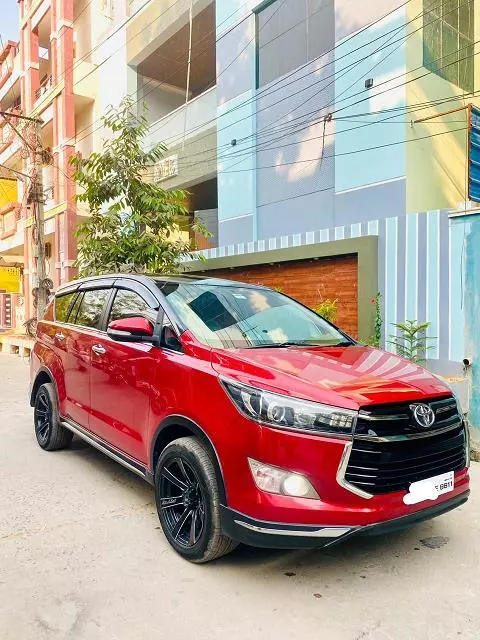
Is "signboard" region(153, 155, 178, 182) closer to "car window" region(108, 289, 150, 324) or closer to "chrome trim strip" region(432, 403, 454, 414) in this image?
"car window" region(108, 289, 150, 324)

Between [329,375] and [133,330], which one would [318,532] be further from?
[133,330]

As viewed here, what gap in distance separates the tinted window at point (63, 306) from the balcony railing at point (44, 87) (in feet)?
54.2

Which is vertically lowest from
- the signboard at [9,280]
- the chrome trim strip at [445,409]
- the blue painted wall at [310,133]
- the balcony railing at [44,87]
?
the chrome trim strip at [445,409]

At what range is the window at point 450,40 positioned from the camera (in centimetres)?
836

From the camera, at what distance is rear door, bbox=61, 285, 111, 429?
4.21m

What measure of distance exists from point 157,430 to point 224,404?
72 cm

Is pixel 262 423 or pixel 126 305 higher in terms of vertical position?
pixel 126 305

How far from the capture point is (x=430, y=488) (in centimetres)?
264

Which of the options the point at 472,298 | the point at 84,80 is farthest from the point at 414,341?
the point at 84,80

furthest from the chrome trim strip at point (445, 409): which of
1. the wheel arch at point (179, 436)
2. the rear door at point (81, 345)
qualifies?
the rear door at point (81, 345)

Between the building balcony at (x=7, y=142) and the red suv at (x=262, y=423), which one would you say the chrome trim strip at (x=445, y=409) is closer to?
the red suv at (x=262, y=423)

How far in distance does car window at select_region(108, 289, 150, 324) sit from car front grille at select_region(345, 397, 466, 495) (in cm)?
183

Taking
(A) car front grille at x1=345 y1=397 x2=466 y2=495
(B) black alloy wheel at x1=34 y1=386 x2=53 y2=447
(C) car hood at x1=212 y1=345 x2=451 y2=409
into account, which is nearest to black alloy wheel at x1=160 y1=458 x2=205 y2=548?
(C) car hood at x1=212 y1=345 x2=451 y2=409

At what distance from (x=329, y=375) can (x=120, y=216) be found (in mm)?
6635
